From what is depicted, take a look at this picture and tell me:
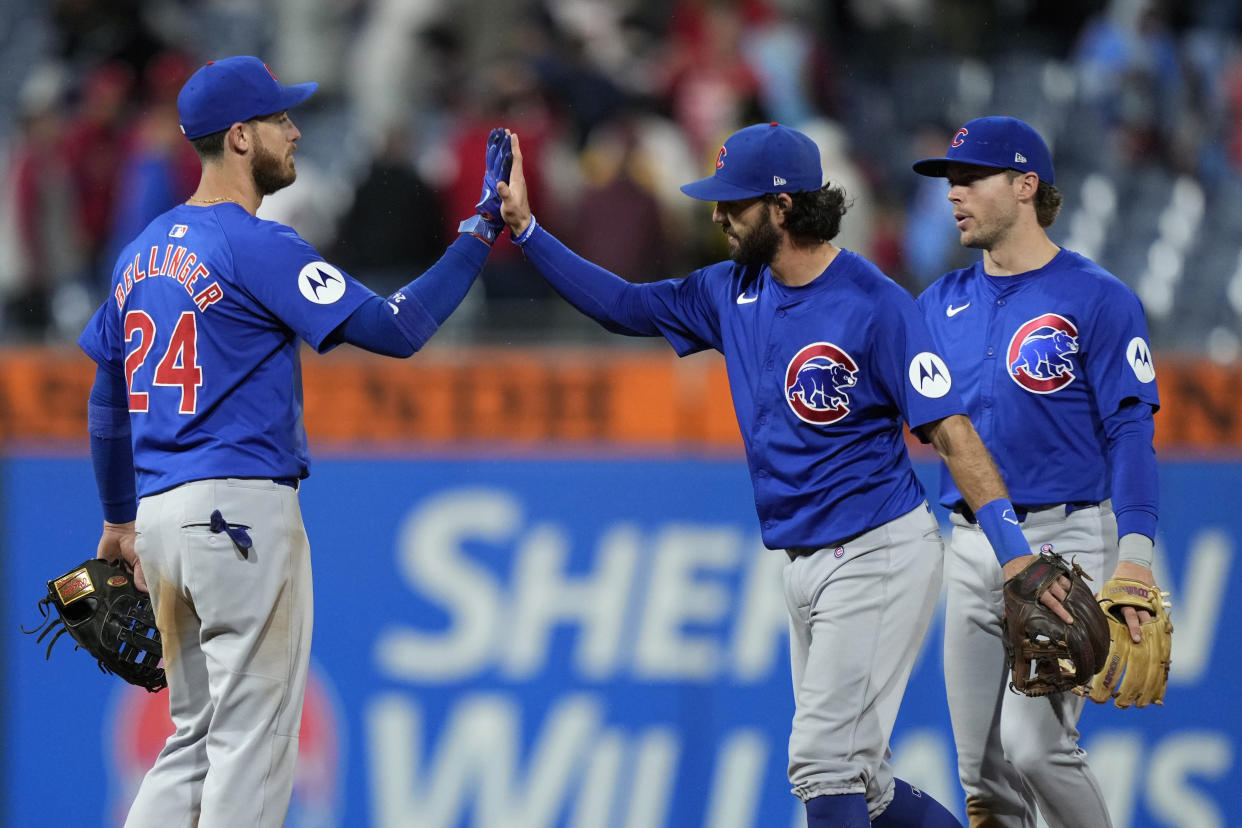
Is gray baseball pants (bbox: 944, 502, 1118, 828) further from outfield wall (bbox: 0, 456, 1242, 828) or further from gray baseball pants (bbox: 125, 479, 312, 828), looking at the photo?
gray baseball pants (bbox: 125, 479, 312, 828)

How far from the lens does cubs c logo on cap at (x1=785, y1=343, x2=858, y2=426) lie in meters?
4.46

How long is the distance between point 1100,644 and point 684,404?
10.1 feet

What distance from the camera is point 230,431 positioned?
14.0 ft

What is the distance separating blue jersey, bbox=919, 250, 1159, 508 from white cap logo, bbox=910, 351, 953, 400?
443mm

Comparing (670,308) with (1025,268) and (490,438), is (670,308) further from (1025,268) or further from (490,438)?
(490,438)

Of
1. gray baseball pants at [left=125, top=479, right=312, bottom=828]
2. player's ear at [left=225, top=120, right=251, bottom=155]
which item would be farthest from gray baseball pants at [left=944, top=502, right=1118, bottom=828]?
player's ear at [left=225, top=120, right=251, bottom=155]

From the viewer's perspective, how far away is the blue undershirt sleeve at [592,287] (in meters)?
4.95

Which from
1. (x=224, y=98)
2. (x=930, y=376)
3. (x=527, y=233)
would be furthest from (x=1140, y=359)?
(x=224, y=98)

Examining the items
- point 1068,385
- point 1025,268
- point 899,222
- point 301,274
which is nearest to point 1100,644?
point 1068,385

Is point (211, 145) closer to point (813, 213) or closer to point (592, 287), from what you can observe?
point (592, 287)

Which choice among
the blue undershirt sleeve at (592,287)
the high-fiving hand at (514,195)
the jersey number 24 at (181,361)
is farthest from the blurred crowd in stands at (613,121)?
the jersey number 24 at (181,361)

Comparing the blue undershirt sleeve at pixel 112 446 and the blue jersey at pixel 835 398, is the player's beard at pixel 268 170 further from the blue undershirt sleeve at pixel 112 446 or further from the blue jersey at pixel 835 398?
the blue jersey at pixel 835 398

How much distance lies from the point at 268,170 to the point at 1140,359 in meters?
2.55

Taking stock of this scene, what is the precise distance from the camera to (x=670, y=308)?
193 inches
